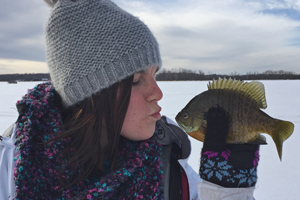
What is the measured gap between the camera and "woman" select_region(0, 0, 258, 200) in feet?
3.45

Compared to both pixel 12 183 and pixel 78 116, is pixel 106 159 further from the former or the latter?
pixel 12 183

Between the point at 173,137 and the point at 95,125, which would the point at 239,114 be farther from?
the point at 95,125

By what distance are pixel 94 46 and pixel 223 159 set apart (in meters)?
0.86

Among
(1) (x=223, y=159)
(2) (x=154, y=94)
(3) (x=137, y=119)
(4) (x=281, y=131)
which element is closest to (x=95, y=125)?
(3) (x=137, y=119)

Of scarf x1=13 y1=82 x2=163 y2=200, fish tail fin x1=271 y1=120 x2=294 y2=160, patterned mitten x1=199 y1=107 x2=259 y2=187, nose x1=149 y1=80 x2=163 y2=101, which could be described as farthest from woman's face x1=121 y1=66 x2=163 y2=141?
fish tail fin x1=271 y1=120 x2=294 y2=160

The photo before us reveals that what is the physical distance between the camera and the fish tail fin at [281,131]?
112 cm

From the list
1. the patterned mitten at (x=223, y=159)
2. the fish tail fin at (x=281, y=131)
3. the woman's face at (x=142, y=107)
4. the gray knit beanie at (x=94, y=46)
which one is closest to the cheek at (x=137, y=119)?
the woman's face at (x=142, y=107)

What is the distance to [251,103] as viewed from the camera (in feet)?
3.77

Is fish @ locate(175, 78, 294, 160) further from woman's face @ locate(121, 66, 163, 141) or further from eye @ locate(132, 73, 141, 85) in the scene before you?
eye @ locate(132, 73, 141, 85)

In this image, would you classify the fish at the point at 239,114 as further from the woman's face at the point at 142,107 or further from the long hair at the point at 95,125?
the long hair at the point at 95,125

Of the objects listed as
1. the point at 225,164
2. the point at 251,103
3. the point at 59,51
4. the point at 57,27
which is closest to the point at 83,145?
the point at 59,51

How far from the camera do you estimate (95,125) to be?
112 cm

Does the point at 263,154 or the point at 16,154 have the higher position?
the point at 16,154

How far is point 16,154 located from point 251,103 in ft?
3.98
